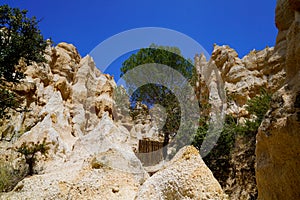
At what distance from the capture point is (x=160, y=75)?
1462 cm

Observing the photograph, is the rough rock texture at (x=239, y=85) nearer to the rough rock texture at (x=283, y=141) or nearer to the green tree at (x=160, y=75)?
the green tree at (x=160, y=75)

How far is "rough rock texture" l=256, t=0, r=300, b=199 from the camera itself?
133 inches

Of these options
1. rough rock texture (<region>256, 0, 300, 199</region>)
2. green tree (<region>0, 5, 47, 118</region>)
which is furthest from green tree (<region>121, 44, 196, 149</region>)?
rough rock texture (<region>256, 0, 300, 199</region>)

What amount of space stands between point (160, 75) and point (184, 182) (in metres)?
10.8

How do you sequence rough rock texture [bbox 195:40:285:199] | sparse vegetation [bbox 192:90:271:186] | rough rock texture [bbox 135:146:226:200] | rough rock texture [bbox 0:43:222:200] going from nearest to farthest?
rough rock texture [bbox 135:146:226:200]
rough rock texture [bbox 0:43:222:200]
rough rock texture [bbox 195:40:285:199]
sparse vegetation [bbox 192:90:271:186]

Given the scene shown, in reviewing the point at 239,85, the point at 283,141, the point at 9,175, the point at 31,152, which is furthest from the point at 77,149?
the point at 239,85

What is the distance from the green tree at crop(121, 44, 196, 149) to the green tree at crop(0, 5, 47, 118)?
568 cm

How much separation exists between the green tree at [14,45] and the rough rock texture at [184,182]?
691 cm

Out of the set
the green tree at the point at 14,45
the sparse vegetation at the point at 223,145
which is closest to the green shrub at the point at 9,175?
the green tree at the point at 14,45

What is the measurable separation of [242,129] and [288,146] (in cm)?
739

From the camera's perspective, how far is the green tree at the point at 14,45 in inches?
372

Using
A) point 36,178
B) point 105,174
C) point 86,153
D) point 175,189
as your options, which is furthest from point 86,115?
point 175,189

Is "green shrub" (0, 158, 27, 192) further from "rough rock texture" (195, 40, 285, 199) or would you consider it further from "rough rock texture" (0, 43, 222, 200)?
"rough rock texture" (195, 40, 285, 199)

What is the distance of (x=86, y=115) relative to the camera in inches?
853
